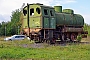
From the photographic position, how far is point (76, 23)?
111ft

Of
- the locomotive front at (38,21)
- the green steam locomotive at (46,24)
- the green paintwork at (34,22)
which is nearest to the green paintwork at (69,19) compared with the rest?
the green steam locomotive at (46,24)

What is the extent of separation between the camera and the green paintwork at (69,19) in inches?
1200

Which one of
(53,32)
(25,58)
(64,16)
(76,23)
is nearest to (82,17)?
(76,23)

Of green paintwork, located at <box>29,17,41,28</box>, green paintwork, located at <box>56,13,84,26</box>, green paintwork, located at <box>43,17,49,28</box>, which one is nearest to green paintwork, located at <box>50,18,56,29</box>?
green paintwork, located at <box>43,17,49,28</box>

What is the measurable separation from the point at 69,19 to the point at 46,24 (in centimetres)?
561

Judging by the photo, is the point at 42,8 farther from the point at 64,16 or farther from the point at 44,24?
the point at 64,16

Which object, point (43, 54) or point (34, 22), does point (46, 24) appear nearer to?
point (34, 22)

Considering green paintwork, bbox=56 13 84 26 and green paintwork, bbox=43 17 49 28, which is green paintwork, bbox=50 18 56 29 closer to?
green paintwork, bbox=43 17 49 28

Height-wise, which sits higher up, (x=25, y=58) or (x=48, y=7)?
(x=48, y=7)

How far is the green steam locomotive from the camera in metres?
27.3

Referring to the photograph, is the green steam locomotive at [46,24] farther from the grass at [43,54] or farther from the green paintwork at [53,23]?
the grass at [43,54]

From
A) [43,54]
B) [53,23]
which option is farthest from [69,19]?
[43,54]

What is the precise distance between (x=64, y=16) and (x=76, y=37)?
13.1ft

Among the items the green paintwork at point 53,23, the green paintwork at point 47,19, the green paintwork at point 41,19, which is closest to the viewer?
the green paintwork at point 41,19
